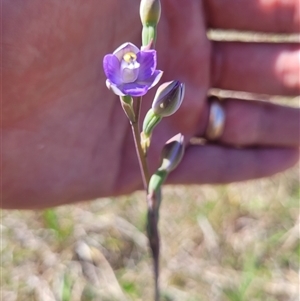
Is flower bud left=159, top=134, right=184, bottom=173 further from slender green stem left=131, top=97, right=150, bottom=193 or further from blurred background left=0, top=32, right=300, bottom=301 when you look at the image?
blurred background left=0, top=32, right=300, bottom=301

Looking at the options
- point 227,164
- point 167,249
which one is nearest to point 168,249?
point 167,249

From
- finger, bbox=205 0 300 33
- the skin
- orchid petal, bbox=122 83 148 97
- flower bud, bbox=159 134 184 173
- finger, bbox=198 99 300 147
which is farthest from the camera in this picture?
finger, bbox=198 99 300 147

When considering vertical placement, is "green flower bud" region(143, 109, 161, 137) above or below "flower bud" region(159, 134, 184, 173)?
above

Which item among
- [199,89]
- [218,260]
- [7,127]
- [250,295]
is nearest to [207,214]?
[218,260]

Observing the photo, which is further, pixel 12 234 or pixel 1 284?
pixel 12 234

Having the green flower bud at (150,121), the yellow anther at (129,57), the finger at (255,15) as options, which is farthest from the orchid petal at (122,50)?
the finger at (255,15)

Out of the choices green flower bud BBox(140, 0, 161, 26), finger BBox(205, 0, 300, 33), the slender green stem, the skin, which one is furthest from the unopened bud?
finger BBox(205, 0, 300, 33)

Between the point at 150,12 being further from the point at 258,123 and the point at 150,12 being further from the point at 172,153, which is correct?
the point at 258,123

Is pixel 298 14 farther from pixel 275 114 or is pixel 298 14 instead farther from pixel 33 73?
pixel 33 73
